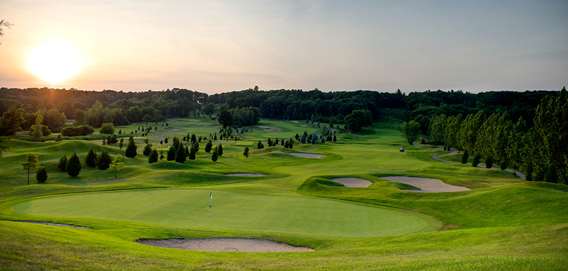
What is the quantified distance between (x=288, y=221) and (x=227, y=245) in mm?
7399

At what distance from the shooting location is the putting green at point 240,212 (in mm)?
30594

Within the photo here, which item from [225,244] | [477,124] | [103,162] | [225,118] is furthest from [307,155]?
[225,244]

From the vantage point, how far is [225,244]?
25828mm

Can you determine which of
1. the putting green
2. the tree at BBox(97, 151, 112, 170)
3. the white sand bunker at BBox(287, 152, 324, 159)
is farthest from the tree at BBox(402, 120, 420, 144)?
the putting green

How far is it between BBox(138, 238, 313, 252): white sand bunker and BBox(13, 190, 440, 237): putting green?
2216 mm

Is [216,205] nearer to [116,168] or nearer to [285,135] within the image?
[116,168]

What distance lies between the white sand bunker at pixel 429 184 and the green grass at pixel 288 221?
68.4 inches

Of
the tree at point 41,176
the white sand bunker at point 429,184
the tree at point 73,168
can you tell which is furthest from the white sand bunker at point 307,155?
the tree at point 41,176

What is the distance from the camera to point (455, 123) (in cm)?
10512

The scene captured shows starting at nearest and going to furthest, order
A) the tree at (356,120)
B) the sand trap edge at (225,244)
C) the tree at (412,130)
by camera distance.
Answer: the sand trap edge at (225,244) < the tree at (412,130) < the tree at (356,120)

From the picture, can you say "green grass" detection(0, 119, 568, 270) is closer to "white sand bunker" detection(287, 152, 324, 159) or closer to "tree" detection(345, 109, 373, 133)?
"white sand bunker" detection(287, 152, 324, 159)

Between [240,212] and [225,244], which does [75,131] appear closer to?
[240,212]

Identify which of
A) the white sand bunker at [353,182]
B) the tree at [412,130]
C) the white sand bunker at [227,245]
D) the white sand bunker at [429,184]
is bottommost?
the white sand bunker at [353,182]

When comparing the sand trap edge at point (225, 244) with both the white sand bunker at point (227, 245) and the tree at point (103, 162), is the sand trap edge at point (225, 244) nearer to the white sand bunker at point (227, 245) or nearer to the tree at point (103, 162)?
the white sand bunker at point (227, 245)
